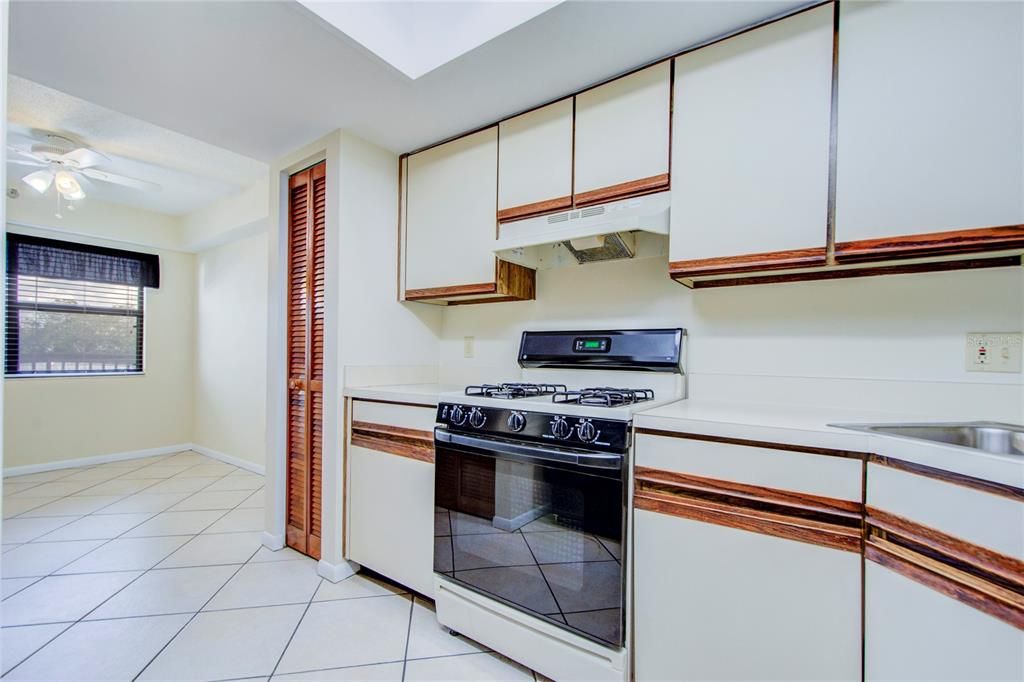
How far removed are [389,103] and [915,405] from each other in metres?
2.38

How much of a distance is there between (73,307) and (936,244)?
6.03m

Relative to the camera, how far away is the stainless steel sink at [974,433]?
1.38 metres

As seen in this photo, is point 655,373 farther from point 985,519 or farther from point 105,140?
point 105,140

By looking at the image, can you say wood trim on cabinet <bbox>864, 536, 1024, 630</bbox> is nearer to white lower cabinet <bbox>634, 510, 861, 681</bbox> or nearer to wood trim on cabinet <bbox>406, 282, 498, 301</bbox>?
white lower cabinet <bbox>634, 510, 861, 681</bbox>

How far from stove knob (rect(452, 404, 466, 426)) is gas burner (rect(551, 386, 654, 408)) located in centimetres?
36

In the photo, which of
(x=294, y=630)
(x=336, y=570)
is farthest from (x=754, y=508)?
(x=336, y=570)

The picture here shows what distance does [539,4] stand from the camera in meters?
1.61

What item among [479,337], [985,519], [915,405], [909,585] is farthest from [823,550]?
[479,337]

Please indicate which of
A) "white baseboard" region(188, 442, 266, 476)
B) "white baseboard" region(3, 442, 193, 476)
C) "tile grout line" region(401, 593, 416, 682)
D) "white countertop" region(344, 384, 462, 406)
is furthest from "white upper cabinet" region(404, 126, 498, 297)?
"white baseboard" region(3, 442, 193, 476)

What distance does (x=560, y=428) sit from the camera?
1628 millimetres

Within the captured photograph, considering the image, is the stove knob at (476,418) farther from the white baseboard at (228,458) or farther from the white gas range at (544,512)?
the white baseboard at (228,458)

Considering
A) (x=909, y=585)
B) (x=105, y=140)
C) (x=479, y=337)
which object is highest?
(x=105, y=140)

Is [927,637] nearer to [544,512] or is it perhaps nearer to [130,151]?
[544,512]

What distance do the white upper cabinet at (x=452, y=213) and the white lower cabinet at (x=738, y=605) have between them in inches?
54.5
